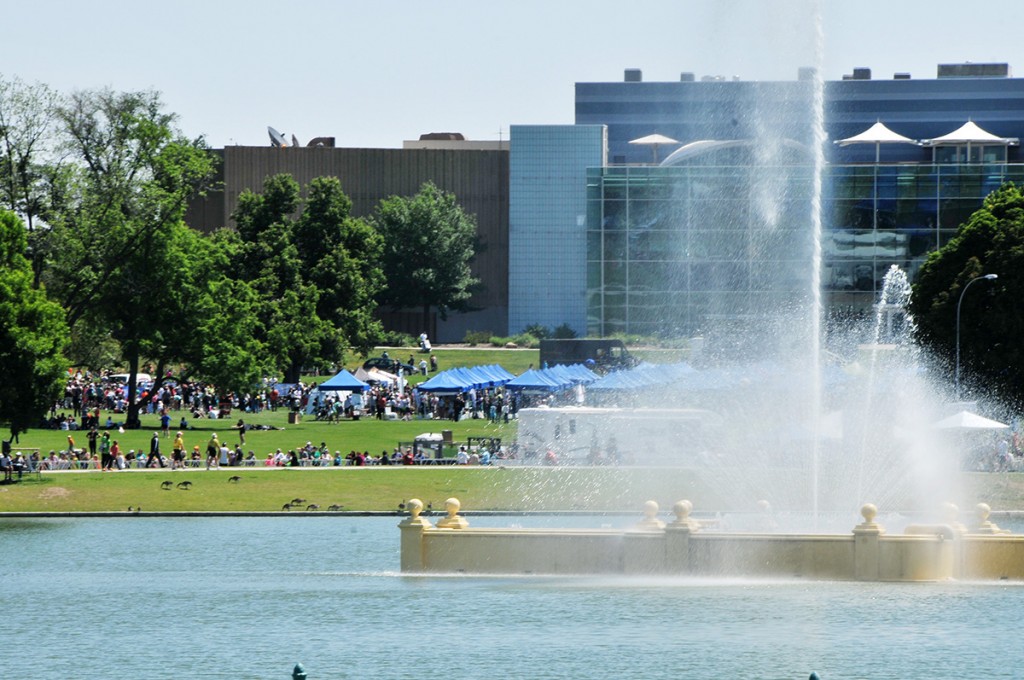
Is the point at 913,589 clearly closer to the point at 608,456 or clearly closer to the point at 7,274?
the point at 608,456

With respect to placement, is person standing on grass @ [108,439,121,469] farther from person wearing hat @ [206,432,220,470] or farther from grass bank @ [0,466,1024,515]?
person wearing hat @ [206,432,220,470]

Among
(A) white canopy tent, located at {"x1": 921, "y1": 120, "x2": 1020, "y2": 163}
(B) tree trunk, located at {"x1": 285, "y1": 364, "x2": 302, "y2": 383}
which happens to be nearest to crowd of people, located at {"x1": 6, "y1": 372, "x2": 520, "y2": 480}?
(B) tree trunk, located at {"x1": 285, "y1": 364, "x2": 302, "y2": 383}

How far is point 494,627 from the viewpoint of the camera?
1207 inches

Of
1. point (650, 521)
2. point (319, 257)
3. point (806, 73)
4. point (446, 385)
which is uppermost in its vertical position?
point (319, 257)

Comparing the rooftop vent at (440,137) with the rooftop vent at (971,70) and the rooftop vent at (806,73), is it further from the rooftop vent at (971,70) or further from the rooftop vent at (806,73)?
the rooftop vent at (806,73)

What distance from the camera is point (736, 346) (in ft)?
289

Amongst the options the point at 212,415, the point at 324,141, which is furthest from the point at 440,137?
the point at 212,415

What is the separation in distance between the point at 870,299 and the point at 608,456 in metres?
51.6

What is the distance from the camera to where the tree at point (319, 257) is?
11006 centimetres

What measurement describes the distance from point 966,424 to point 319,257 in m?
66.1

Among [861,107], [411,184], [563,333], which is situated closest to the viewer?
[563,333]

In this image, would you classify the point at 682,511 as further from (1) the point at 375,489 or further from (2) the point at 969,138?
(2) the point at 969,138

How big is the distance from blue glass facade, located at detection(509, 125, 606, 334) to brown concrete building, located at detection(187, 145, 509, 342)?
5980 millimetres

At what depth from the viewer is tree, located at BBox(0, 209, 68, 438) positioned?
6247 centimetres
